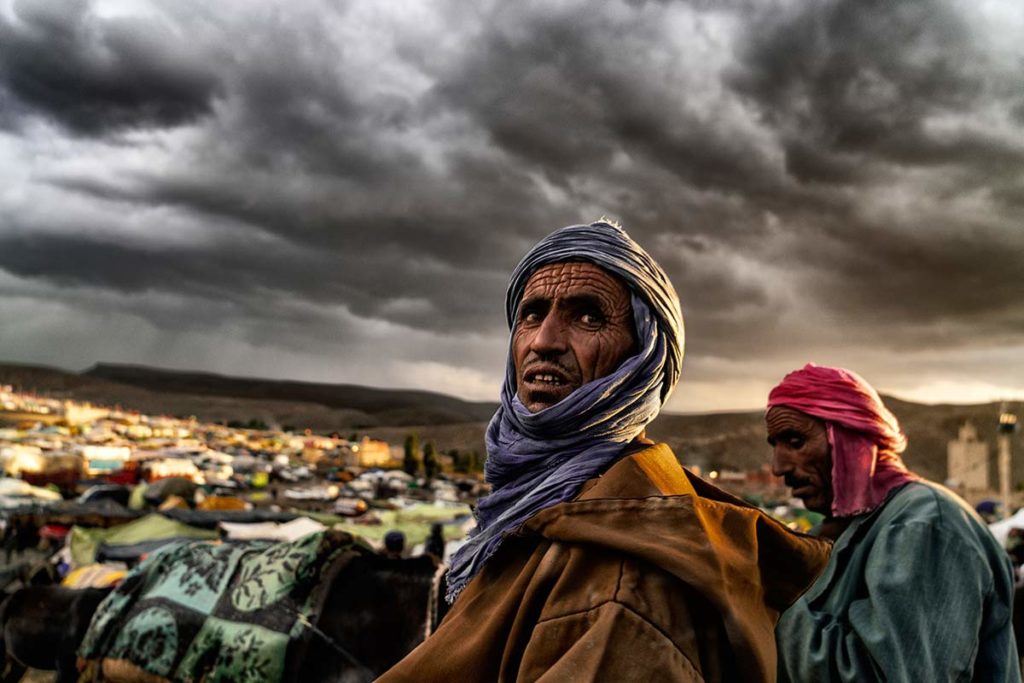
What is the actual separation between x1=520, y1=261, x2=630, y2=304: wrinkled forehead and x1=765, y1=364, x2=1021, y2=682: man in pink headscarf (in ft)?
3.00

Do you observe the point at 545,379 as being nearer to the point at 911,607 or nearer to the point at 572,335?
the point at 572,335

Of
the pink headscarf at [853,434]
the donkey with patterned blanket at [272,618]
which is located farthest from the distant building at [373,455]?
the pink headscarf at [853,434]

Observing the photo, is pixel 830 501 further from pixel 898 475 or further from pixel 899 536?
pixel 899 536

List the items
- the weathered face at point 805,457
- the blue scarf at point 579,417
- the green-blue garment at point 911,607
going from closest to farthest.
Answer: the blue scarf at point 579,417, the green-blue garment at point 911,607, the weathered face at point 805,457

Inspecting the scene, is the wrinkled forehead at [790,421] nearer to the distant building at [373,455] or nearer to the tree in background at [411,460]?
the tree in background at [411,460]

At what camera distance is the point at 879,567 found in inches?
82.1

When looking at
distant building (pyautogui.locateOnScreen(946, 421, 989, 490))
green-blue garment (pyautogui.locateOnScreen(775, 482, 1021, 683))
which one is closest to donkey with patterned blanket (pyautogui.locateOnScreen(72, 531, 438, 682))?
green-blue garment (pyautogui.locateOnScreen(775, 482, 1021, 683))

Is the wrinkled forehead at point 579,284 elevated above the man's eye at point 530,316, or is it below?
above

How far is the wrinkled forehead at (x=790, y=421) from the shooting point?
2.89 meters

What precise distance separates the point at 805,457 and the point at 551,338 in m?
1.74

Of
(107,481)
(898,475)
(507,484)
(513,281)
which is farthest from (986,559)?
(107,481)

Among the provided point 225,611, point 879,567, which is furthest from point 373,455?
point 879,567

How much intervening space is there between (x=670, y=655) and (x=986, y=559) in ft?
5.25

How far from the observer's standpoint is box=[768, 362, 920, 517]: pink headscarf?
2.72m
